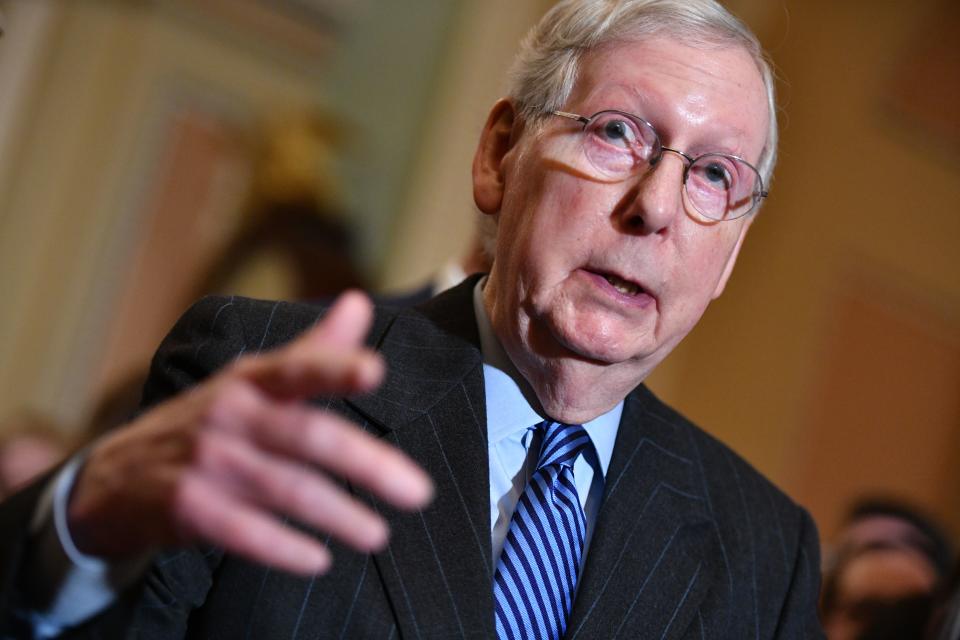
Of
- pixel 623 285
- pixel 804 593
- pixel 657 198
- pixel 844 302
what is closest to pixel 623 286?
pixel 623 285

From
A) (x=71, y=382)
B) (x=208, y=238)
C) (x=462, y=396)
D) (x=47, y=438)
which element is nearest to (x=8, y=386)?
(x=71, y=382)

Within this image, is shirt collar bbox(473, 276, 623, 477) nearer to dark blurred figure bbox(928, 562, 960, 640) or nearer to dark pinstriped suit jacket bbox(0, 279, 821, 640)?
dark pinstriped suit jacket bbox(0, 279, 821, 640)

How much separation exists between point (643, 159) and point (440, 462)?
1.51 ft

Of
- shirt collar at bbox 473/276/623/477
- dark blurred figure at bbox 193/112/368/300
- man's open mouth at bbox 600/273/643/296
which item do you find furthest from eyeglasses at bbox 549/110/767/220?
dark blurred figure at bbox 193/112/368/300

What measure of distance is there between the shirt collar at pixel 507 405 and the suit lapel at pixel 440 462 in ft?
0.09

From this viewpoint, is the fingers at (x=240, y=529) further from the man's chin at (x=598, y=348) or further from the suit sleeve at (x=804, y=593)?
the suit sleeve at (x=804, y=593)

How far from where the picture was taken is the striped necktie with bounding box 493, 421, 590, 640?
1.36m

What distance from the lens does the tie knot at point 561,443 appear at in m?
1.48

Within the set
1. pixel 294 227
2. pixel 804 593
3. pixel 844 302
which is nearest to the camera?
pixel 804 593

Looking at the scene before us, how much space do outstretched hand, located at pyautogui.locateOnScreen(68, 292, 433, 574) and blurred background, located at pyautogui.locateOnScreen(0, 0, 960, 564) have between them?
11.9 feet

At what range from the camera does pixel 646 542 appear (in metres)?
1.50

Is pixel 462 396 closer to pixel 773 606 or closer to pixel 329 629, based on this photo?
pixel 329 629

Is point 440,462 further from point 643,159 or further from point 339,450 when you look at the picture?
point 339,450

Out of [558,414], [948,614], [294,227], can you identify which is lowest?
[294,227]
